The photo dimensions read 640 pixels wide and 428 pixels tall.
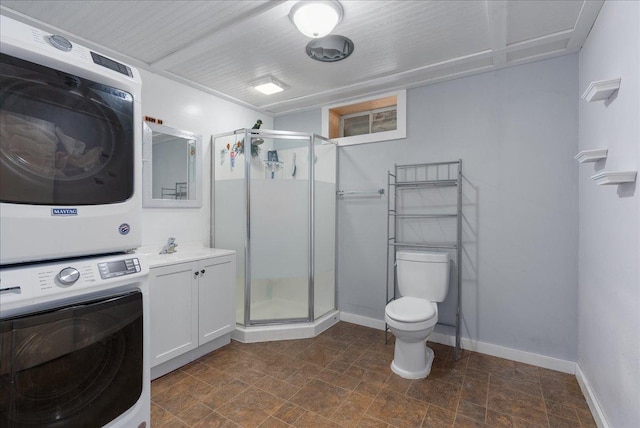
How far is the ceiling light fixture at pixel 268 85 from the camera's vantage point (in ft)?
9.15

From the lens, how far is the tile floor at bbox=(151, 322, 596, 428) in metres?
1.76

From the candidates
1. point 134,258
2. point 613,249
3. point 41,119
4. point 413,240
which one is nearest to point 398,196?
point 413,240

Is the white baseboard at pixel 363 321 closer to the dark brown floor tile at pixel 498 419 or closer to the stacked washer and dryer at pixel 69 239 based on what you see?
the dark brown floor tile at pixel 498 419

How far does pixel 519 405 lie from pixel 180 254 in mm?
2691

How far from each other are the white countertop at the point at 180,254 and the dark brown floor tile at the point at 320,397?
4.16 ft

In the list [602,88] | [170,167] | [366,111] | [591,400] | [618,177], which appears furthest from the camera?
[366,111]

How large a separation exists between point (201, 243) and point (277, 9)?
2.16 metres

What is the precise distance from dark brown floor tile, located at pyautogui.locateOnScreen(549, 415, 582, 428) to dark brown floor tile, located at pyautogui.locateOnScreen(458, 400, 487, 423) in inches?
13.8

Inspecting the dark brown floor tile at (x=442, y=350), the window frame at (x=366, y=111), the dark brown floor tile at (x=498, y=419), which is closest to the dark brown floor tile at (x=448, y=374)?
the dark brown floor tile at (x=442, y=350)

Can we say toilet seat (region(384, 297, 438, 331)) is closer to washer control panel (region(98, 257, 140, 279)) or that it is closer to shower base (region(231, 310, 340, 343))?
shower base (region(231, 310, 340, 343))

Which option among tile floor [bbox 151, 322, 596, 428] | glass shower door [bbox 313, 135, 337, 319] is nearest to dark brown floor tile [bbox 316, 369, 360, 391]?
tile floor [bbox 151, 322, 596, 428]

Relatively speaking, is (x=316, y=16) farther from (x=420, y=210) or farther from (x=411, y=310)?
(x=411, y=310)

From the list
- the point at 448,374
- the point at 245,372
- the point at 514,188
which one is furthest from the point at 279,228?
the point at 514,188

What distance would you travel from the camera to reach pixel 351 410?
184cm
